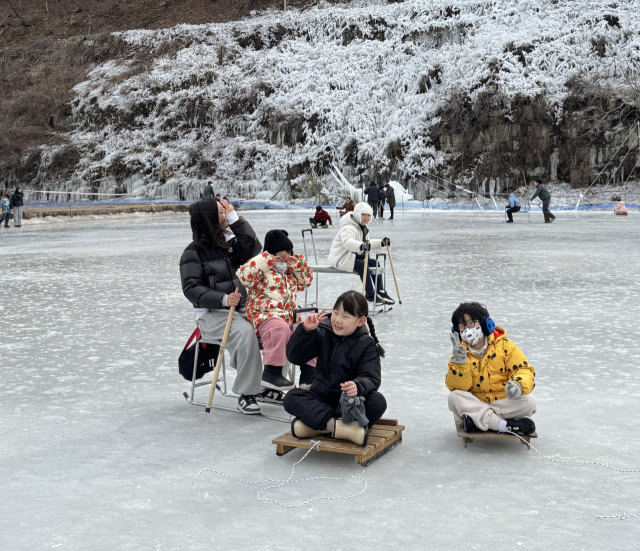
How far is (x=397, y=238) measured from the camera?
781 inches

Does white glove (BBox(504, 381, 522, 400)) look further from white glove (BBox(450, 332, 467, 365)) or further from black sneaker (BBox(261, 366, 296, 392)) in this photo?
black sneaker (BBox(261, 366, 296, 392))

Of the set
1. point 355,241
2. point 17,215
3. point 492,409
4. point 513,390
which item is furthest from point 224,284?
point 17,215

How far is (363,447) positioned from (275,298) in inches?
62.1

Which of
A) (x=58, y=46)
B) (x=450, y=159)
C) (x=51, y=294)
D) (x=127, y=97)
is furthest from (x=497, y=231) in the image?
(x=58, y=46)

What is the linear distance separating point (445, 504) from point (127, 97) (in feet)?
215

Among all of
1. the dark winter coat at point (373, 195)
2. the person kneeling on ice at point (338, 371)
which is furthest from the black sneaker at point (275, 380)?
the dark winter coat at point (373, 195)

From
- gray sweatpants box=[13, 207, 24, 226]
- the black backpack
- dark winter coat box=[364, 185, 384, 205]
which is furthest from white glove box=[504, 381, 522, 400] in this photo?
gray sweatpants box=[13, 207, 24, 226]

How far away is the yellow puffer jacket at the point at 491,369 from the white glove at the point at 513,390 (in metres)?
0.14

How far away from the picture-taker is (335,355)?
402 cm

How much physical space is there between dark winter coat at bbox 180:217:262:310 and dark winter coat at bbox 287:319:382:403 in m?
0.95

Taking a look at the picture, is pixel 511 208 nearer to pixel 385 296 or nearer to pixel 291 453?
pixel 385 296

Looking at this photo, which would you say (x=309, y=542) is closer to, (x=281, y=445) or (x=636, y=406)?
(x=281, y=445)

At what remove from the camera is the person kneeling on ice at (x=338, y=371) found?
386 centimetres

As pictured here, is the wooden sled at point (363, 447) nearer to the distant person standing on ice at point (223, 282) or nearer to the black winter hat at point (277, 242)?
the distant person standing on ice at point (223, 282)
